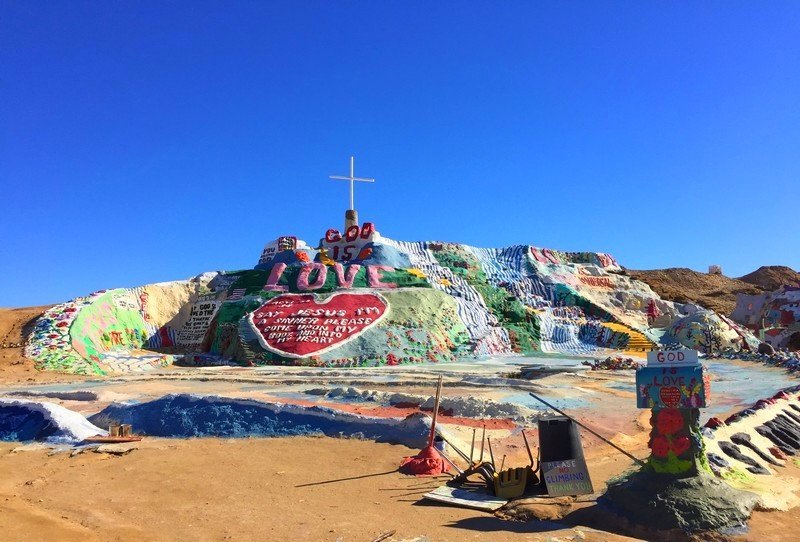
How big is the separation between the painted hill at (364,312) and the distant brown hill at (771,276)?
51327 mm

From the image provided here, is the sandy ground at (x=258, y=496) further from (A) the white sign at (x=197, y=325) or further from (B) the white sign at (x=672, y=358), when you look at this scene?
(A) the white sign at (x=197, y=325)

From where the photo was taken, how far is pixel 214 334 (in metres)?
32.8

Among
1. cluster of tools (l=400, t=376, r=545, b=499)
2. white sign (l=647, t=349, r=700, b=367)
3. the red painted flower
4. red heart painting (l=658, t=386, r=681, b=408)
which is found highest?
white sign (l=647, t=349, r=700, b=367)

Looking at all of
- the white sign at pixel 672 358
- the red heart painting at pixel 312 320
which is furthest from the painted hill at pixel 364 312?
the white sign at pixel 672 358

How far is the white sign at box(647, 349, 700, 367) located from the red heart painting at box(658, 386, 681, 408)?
306 millimetres

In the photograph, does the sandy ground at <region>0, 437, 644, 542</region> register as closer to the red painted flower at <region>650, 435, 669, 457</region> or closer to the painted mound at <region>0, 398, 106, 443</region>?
the painted mound at <region>0, 398, 106, 443</region>

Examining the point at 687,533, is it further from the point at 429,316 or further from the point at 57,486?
the point at 429,316

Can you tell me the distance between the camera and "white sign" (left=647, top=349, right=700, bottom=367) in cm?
751

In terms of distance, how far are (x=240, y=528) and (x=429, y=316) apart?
25547mm

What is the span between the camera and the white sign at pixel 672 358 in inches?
296

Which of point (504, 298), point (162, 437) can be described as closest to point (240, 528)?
point (162, 437)

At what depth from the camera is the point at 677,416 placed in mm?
7441

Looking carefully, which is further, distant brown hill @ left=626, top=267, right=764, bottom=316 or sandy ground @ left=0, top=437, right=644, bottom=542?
distant brown hill @ left=626, top=267, right=764, bottom=316

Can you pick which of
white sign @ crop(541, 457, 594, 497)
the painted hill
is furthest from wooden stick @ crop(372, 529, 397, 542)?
the painted hill
